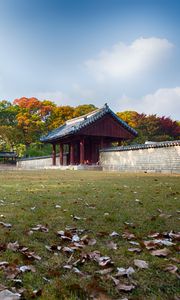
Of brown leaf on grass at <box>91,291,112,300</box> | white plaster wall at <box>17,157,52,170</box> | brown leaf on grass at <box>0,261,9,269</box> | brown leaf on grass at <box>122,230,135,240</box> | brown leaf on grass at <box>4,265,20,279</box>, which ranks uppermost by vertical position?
white plaster wall at <box>17,157,52,170</box>

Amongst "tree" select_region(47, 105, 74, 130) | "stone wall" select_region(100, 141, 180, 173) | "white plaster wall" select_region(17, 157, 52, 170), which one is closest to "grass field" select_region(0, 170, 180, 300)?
"stone wall" select_region(100, 141, 180, 173)

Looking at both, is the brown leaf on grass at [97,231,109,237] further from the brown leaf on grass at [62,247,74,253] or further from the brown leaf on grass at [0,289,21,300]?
the brown leaf on grass at [0,289,21,300]

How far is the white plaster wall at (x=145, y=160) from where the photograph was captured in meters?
15.3

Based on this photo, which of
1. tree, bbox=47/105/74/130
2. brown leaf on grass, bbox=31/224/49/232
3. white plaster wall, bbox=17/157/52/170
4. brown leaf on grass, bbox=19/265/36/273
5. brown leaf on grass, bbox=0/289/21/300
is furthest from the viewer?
tree, bbox=47/105/74/130

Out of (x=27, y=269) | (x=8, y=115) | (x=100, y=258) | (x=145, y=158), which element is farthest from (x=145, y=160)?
(x=8, y=115)

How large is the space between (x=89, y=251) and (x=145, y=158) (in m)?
15.2

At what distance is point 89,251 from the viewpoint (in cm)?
241

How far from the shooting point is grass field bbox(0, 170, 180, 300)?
1.74 meters

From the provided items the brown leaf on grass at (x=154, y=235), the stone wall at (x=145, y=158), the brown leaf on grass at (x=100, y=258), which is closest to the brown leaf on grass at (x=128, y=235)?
the brown leaf on grass at (x=154, y=235)

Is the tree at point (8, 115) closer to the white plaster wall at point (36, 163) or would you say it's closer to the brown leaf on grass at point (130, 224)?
the white plaster wall at point (36, 163)

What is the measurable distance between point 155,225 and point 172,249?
0.82m

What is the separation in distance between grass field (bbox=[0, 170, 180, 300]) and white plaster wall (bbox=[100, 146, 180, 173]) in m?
11.4

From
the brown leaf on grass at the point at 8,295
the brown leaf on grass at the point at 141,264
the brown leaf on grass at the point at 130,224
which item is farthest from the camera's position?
the brown leaf on grass at the point at 130,224

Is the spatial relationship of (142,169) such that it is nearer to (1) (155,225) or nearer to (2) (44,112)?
(1) (155,225)
